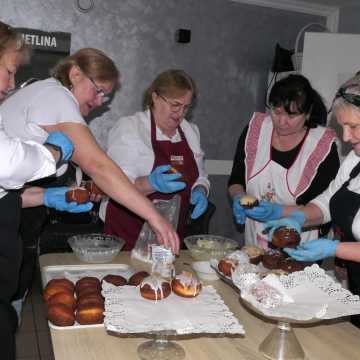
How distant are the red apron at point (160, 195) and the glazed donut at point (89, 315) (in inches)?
40.7

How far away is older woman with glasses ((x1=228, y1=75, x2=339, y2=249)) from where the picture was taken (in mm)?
2223

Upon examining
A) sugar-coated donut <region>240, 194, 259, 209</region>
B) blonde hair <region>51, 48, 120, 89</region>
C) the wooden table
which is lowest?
the wooden table

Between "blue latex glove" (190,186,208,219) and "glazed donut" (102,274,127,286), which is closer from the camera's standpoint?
"glazed donut" (102,274,127,286)

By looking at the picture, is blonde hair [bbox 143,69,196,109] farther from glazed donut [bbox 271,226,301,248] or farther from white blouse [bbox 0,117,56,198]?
white blouse [bbox 0,117,56,198]

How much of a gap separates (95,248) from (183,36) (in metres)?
2.22

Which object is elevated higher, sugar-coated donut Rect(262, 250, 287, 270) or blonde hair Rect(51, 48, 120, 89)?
blonde hair Rect(51, 48, 120, 89)

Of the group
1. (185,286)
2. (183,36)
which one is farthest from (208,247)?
(183,36)

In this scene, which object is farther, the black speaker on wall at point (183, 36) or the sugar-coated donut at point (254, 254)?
the black speaker on wall at point (183, 36)

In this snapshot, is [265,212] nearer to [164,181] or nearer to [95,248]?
[164,181]

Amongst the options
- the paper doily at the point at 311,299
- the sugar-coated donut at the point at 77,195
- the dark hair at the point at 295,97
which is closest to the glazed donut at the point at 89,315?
the paper doily at the point at 311,299

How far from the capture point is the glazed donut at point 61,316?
4.03 ft

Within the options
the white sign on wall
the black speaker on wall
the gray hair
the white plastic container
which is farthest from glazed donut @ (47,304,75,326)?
the black speaker on wall

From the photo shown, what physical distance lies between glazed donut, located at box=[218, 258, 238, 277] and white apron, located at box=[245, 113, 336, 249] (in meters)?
0.80

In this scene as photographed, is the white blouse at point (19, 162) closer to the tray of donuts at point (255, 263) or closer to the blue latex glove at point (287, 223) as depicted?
the tray of donuts at point (255, 263)
